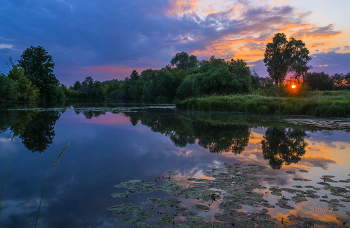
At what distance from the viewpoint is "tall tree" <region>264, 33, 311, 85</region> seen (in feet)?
143

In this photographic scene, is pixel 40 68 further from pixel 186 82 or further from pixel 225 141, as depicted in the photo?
pixel 225 141

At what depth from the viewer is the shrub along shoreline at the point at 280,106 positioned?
1614 centimetres

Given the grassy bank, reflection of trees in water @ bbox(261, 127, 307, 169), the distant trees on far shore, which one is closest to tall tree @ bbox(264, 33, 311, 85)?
the distant trees on far shore

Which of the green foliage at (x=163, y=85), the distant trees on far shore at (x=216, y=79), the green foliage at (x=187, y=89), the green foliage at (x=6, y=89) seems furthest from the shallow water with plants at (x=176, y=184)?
the green foliage at (x=163, y=85)

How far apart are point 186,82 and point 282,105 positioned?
29.8m

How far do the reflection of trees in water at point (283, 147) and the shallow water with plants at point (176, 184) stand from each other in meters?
0.03

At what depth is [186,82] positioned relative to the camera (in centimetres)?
4688

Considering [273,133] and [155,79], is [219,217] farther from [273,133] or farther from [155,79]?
[155,79]

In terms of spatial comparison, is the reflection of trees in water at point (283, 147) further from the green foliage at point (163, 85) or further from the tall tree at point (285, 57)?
the green foliage at point (163, 85)

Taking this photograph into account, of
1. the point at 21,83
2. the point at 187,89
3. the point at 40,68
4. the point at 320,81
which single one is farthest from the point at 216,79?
the point at 40,68

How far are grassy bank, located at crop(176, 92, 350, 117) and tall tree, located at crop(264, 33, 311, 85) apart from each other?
26.2 meters

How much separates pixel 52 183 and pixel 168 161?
2654mm

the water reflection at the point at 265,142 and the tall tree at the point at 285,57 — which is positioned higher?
the tall tree at the point at 285,57

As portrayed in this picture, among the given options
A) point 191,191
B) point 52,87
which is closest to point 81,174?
point 191,191
